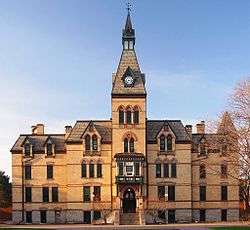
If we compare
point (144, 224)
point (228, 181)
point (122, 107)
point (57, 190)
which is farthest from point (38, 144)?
point (228, 181)

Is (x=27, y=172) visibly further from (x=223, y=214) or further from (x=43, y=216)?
(x=223, y=214)

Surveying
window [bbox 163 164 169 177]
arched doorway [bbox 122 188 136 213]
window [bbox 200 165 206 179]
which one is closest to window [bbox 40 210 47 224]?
arched doorway [bbox 122 188 136 213]

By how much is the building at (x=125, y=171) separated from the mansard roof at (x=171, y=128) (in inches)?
4.9

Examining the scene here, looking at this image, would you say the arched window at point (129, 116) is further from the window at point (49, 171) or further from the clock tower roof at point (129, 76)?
the window at point (49, 171)

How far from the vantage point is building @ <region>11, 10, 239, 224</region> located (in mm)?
76688

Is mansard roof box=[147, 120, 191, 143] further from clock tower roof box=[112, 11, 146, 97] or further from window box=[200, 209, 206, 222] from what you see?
window box=[200, 209, 206, 222]

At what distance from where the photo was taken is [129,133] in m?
76.8

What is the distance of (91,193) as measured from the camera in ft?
254

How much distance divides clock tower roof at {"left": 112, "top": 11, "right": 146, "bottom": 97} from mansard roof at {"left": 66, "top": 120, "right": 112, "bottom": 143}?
15.2 feet

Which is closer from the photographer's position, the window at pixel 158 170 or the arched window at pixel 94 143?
the window at pixel 158 170

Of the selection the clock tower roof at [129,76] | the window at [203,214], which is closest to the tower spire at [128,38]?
the clock tower roof at [129,76]

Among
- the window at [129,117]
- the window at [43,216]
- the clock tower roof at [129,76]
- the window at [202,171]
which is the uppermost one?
the clock tower roof at [129,76]

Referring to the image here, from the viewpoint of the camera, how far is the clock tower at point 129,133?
75688 mm

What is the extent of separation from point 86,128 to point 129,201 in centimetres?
1034
